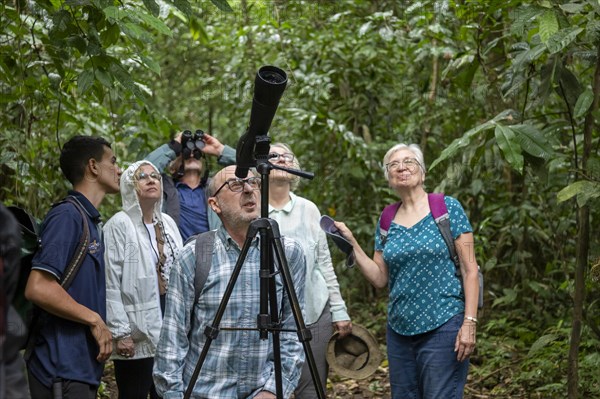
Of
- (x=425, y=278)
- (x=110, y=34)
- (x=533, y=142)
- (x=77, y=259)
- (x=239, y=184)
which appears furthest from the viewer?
(x=533, y=142)

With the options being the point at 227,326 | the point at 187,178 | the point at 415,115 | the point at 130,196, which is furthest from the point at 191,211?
the point at 415,115

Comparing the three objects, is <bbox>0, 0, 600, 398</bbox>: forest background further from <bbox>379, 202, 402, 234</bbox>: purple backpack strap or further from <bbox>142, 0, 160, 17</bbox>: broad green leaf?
<bbox>379, 202, 402, 234</bbox>: purple backpack strap

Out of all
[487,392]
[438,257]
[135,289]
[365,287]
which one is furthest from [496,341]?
[135,289]

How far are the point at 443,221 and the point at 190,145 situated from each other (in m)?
1.83

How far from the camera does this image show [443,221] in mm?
3744

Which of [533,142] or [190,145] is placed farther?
[190,145]

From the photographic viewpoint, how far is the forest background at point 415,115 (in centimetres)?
418

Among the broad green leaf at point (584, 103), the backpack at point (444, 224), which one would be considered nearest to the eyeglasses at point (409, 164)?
the backpack at point (444, 224)

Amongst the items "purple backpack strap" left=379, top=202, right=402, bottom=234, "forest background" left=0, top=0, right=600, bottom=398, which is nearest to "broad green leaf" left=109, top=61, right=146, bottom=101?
"forest background" left=0, top=0, right=600, bottom=398

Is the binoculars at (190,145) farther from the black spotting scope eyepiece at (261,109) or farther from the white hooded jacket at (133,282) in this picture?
the black spotting scope eyepiece at (261,109)

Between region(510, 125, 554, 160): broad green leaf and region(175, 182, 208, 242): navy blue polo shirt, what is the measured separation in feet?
6.18

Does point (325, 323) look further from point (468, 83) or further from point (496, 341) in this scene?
point (496, 341)

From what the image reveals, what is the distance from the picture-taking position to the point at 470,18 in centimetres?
611

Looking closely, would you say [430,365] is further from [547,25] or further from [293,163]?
[547,25]
